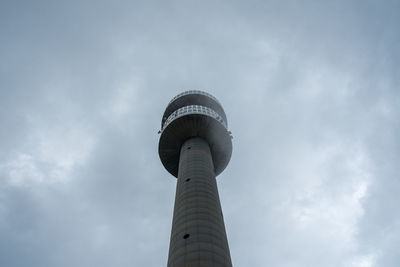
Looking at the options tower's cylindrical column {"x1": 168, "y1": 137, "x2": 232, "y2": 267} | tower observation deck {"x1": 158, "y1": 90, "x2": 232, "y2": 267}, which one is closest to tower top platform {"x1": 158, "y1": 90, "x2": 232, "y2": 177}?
tower observation deck {"x1": 158, "y1": 90, "x2": 232, "y2": 267}

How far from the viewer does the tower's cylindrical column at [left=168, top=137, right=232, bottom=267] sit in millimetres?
21609

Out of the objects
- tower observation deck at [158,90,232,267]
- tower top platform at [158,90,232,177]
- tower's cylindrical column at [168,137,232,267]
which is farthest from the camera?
tower top platform at [158,90,232,177]

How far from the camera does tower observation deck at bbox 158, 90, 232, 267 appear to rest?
22219 mm

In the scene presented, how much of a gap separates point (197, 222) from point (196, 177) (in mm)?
6355

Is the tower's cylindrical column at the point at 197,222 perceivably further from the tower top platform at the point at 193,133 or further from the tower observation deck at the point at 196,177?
the tower top platform at the point at 193,133

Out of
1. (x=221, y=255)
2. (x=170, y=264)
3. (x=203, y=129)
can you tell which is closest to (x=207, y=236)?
(x=221, y=255)

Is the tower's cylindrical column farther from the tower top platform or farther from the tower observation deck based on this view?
the tower top platform

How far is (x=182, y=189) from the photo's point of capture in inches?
1152

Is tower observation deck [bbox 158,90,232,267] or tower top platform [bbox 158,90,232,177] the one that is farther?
tower top platform [bbox 158,90,232,177]

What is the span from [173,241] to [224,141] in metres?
19.5

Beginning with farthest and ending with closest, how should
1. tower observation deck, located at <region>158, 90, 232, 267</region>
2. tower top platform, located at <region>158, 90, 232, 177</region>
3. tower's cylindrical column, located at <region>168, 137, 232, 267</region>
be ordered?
1. tower top platform, located at <region>158, 90, 232, 177</region>
2. tower observation deck, located at <region>158, 90, 232, 267</region>
3. tower's cylindrical column, located at <region>168, 137, 232, 267</region>

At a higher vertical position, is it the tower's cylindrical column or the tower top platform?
the tower top platform

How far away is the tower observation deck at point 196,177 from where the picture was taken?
22219mm

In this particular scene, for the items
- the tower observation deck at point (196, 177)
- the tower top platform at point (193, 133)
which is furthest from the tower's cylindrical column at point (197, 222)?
the tower top platform at point (193, 133)
